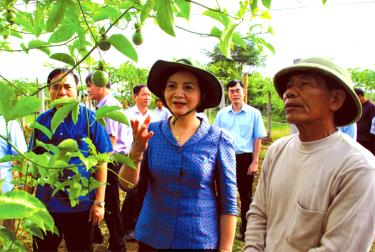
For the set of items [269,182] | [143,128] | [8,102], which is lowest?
[269,182]

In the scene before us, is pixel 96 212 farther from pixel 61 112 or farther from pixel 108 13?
pixel 108 13

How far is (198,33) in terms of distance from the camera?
879mm

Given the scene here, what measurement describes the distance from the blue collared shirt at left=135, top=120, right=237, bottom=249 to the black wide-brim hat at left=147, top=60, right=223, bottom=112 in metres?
0.13

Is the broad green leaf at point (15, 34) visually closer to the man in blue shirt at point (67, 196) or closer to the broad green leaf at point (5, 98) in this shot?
the broad green leaf at point (5, 98)

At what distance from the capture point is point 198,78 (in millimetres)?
1670

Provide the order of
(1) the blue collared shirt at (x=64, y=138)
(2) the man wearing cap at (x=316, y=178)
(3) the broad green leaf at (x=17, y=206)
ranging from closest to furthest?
(3) the broad green leaf at (x=17, y=206), (2) the man wearing cap at (x=316, y=178), (1) the blue collared shirt at (x=64, y=138)

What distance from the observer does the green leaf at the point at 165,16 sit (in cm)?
64

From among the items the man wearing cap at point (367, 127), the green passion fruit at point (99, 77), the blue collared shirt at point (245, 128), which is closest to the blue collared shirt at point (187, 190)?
the green passion fruit at point (99, 77)

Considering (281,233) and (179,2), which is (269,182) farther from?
(179,2)

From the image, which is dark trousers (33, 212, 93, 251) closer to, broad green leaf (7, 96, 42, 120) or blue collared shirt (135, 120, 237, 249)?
blue collared shirt (135, 120, 237, 249)

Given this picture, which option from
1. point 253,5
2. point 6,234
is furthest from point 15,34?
point 253,5

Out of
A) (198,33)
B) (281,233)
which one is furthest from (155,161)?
(198,33)

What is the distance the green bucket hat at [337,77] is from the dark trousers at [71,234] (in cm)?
128

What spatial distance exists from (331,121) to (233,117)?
2.69 metres
